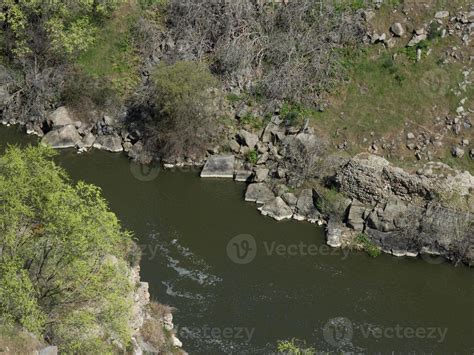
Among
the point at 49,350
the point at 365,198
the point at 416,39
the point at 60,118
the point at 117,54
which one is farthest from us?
the point at 117,54

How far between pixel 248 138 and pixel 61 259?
80.8 ft

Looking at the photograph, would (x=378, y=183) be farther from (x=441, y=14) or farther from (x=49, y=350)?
(x=49, y=350)

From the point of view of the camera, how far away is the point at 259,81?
54281 mm

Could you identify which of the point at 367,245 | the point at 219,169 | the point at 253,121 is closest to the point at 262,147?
the point at 253,121

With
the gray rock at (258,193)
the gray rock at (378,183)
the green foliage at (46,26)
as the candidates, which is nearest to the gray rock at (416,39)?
the gray rock at (378,183)

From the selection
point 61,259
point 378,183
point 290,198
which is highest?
point 61,259

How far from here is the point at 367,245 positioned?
44.4 metres

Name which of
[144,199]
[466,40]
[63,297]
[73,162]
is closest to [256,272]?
[144,199]

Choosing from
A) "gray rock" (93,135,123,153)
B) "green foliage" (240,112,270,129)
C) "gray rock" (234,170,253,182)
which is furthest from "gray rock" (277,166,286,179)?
"gray rock" (93,135,123,153)

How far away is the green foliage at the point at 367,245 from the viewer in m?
44.0

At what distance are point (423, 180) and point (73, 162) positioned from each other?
24922 millimetres

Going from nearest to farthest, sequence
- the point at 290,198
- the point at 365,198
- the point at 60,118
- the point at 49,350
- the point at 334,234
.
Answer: the point at 49,350, the point at 334,234, the point at 365,198, the point at 290,198, the point at 60,118

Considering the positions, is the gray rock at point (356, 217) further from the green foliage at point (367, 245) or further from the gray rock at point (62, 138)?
the gray rock at point (62, 138)

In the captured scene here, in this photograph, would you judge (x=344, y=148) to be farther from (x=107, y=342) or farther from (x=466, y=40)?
(x=107, y=342)
